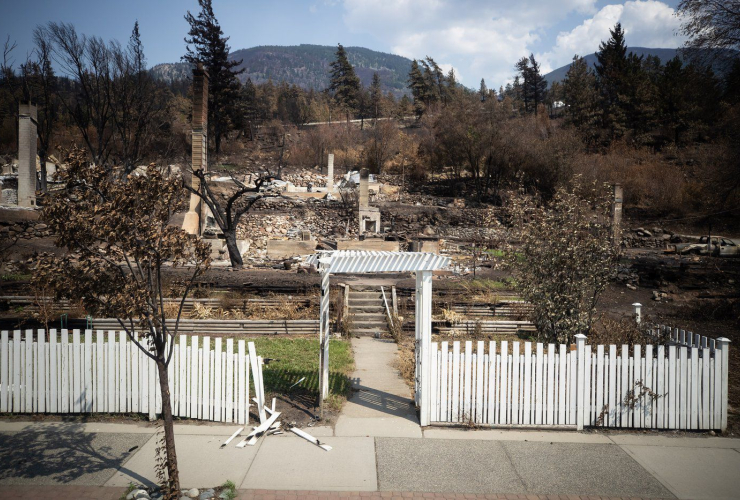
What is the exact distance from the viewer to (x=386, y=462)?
591 centimetres

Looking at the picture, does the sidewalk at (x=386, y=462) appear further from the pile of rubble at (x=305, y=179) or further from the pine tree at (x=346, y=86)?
the pine tree at (x=346, y=86)

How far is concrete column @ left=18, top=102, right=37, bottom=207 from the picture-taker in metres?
28.5

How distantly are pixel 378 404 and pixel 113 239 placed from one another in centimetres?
470

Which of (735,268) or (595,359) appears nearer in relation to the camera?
(595,359)

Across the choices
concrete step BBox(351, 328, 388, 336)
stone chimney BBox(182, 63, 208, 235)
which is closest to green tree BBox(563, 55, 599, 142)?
stone chimney BBox(182, 63, 208, 235)

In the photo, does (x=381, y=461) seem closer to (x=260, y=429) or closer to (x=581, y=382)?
(x=260, y=429)

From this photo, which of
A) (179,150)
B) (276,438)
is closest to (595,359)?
(276,438)

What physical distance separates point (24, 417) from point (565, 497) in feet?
23.0

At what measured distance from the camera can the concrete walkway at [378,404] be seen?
6.87 m

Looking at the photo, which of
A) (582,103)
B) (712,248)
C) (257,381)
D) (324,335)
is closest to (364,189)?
(712,248)

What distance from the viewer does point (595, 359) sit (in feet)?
22.7

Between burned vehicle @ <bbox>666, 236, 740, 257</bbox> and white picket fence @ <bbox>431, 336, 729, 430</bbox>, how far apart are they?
2498 centimetres

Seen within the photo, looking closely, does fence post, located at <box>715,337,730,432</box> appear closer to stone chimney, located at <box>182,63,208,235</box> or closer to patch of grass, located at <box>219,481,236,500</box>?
patch of grass, located at <box>219,481,236,500</box>

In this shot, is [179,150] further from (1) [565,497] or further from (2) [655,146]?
(1) [565,497]
